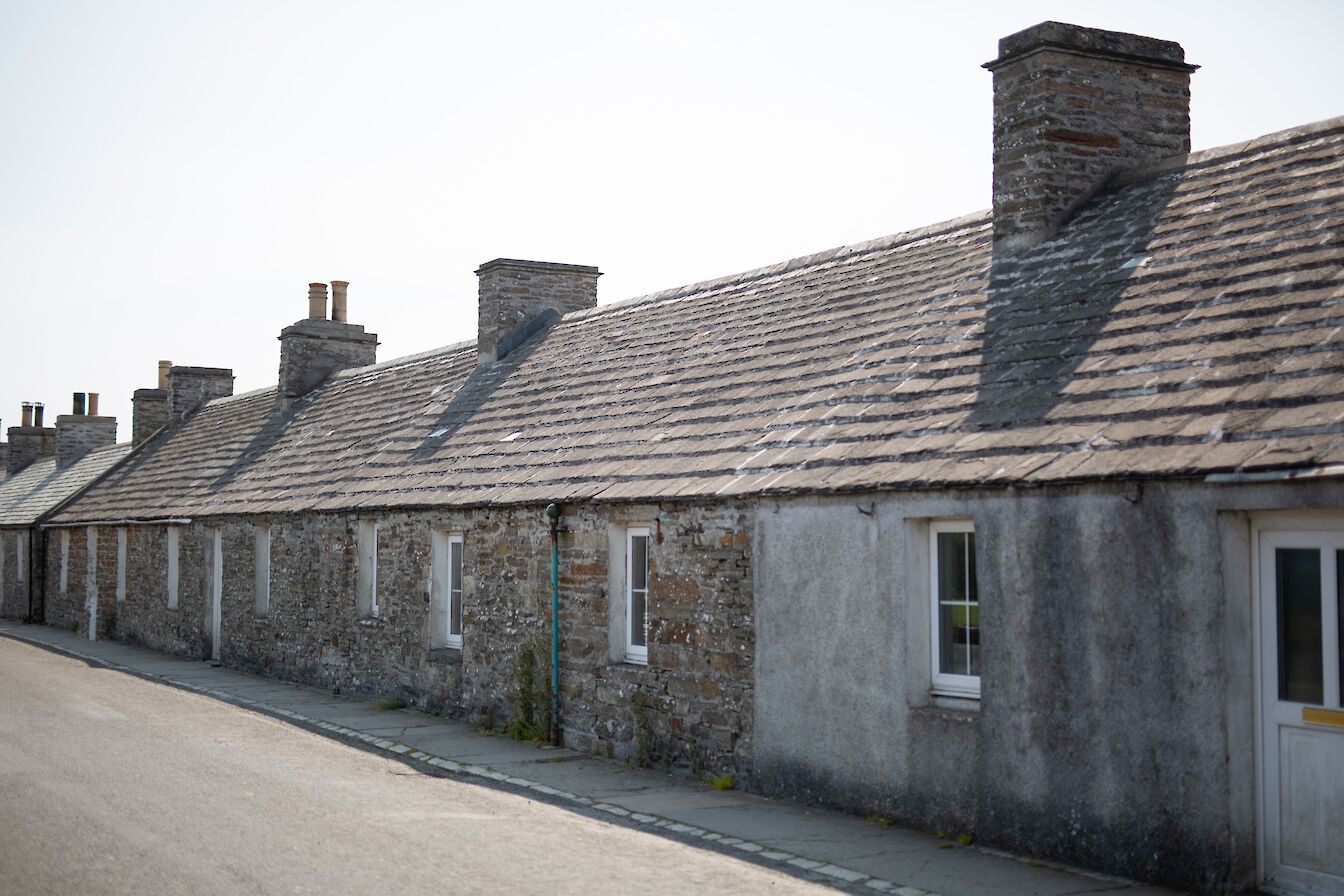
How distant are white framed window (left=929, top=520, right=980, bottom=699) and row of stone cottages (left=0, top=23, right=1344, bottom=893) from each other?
0.02m

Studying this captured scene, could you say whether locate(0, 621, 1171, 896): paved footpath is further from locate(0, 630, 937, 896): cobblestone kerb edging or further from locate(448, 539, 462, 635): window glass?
locate(448, 539, 462, 635): window glass

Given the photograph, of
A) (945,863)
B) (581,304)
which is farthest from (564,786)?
(581,304)

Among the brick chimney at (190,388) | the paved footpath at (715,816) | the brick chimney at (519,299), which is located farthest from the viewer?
the brick chimney at (190,388)

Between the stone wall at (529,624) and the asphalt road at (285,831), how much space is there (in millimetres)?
1848

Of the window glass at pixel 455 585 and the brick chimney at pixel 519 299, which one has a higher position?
the brick chimney at pixel 519 299

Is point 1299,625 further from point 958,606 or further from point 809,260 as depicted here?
point 809,260

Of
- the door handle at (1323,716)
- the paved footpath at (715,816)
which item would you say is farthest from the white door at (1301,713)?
the paved footpath at (715,816)

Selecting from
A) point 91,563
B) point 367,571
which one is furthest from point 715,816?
point 91,563

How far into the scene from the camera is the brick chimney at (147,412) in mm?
39094

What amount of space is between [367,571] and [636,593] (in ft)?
23.1

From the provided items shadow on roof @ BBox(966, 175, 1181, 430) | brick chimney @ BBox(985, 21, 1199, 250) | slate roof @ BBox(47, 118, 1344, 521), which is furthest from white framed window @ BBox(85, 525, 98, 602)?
shadow on roof @ BBox(966, 175, 1181, 430)

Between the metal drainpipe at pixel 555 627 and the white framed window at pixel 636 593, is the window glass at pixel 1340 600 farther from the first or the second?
the metal drainpipe at pixel 555 627

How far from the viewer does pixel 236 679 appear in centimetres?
2245

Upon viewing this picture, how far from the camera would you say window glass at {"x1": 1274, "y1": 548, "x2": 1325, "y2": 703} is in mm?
7902
